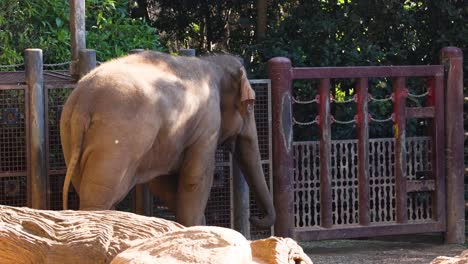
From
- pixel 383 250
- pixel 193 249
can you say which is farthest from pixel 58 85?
pixel 193 249

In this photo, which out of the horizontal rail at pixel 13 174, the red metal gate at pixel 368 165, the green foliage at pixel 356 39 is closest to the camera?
the horizontal rail at pixel 13 174

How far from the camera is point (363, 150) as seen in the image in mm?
10273

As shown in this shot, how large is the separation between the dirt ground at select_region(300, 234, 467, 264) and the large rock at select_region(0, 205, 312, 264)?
5289mm

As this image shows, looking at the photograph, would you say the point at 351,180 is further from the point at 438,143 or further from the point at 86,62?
the point at 86,62

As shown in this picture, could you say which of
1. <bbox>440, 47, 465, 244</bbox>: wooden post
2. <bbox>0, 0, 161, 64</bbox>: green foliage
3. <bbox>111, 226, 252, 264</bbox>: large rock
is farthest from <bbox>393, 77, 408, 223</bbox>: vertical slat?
<bbox>111, 226, 252, 264</bbox>: large rock

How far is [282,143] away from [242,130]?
0.48m

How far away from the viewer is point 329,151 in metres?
10.1

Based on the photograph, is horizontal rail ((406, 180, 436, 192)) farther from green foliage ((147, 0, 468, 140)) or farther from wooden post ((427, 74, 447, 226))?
green foliage ((147, 0, 468, 140))

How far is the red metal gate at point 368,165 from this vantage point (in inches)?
393

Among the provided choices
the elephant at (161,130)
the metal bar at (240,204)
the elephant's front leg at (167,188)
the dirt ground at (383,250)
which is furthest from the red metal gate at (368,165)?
the elephant's front leg at (167,188)

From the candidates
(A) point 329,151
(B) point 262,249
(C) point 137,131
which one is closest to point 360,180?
(A) point 329,151

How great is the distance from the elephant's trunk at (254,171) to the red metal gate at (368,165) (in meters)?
0.34

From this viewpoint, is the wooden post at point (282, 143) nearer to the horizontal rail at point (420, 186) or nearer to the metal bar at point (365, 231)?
the metal bar at point (365, 231)

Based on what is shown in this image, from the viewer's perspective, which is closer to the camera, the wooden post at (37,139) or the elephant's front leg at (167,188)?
the wooden post at (37,139)
